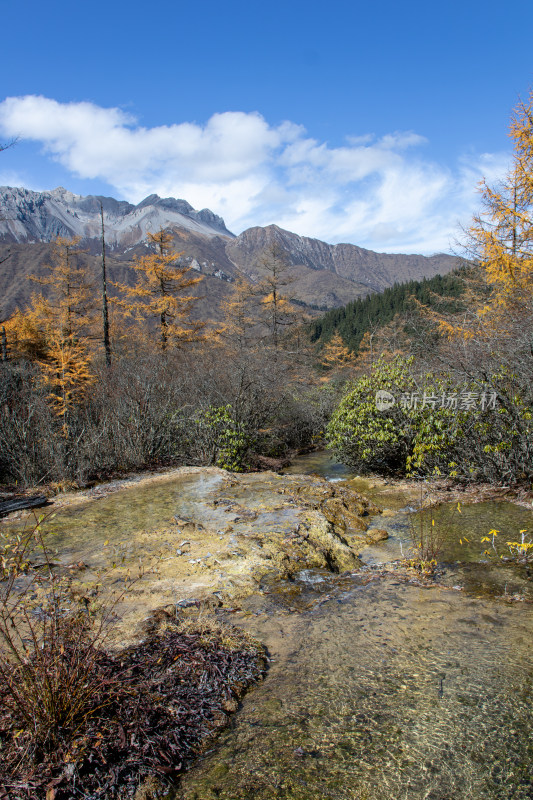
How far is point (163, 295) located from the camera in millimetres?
22016

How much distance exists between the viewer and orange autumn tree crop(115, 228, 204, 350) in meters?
21.3

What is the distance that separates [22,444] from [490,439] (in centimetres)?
931

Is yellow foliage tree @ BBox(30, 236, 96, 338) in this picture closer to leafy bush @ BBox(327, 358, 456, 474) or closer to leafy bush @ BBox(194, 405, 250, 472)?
leafy bush @ BBox(194, 405, 250, 472)

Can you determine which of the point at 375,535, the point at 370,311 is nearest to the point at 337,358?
the point at 370,311

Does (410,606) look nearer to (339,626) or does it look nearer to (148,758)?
(339,626)

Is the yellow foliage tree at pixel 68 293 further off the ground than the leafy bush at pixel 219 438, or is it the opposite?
the yellow foliage tree at pixel 68 293

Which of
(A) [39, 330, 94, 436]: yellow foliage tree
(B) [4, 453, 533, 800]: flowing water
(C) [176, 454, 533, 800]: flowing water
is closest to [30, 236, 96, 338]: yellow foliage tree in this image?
(A) [39, 330, 94, 436]: yellow foliage tree

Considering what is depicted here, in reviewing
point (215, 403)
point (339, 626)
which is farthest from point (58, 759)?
point (215, 403)

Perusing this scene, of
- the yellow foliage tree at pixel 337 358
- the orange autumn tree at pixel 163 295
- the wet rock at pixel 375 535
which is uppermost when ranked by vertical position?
the orange autumn tree at pixel 163 295

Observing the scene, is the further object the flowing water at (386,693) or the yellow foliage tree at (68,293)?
the yellow foliage tree at (68,293)

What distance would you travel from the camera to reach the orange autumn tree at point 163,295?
21.3m

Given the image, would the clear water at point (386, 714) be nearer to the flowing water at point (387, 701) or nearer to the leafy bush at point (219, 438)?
the flowing water at point (387, 701)

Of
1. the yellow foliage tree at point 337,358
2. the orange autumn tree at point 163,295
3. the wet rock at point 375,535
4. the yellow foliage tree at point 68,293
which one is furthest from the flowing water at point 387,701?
the yellow foliage tree at point 337,358

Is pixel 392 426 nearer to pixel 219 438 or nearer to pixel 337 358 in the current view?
pixel 219 438
